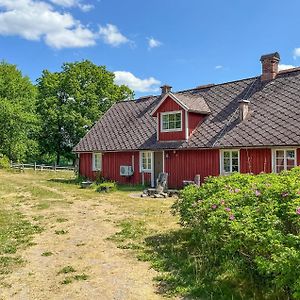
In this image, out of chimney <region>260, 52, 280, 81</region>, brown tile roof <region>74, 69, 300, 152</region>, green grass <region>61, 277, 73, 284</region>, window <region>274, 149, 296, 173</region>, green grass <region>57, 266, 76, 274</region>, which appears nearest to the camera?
green grass <region>61, 277, 73, 284</region>

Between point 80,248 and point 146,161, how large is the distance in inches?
604

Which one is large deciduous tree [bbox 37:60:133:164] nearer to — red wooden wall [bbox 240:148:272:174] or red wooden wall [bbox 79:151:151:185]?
red wooden wall [bbox 79:151:151:185]

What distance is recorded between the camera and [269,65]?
22547 mm

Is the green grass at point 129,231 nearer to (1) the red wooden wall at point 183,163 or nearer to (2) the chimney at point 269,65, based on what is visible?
(1) the red wooden wall at point 183,163

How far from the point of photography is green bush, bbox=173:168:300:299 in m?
4.91

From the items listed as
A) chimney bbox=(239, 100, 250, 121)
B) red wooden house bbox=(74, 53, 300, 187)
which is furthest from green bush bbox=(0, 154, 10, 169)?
chimney bbox=(239, 100, 250, 121)

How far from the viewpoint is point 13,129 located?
151 ft

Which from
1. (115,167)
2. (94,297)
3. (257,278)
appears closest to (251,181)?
(257,278)

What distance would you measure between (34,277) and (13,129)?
136 ft

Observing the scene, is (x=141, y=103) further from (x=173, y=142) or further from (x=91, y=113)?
(x=91, y=113)

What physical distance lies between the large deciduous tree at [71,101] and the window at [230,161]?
3291 centimetres

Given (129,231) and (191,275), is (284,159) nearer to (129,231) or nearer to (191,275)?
(129,231)

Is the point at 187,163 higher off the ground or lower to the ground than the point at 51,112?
lower

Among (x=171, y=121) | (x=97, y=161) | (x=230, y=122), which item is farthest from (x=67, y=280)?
(x=97, y=161)
